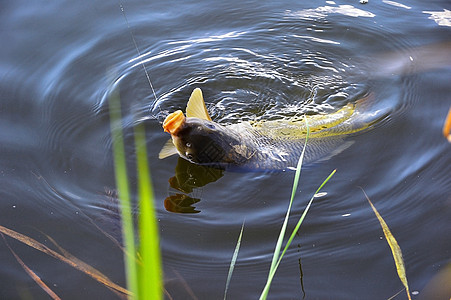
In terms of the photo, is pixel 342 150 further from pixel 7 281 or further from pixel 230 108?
pixel 7 281

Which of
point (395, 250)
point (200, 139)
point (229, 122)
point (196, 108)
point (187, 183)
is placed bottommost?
point (395, 250)

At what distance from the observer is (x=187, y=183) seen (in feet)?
11.7

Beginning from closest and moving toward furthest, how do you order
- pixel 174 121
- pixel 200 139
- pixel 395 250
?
1. pixel 395 250
2. pixel 174 121
3. pixel 200 139

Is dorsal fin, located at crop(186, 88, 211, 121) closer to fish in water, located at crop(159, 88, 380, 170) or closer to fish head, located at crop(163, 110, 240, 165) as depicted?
fish in water, located at crop(159, 88, 380, 170)

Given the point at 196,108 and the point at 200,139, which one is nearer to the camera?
the point at 200,139

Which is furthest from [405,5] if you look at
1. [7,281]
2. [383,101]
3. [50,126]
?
[7,281]

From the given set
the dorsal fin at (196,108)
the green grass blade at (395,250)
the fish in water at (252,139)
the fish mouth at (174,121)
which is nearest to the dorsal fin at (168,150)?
the fish in water at (252,139)

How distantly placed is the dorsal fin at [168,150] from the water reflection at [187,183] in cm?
10

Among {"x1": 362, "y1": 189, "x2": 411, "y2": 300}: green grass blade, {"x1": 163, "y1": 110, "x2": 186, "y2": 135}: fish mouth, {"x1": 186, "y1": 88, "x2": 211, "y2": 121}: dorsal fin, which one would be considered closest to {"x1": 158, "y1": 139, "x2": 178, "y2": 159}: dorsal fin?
{"x1": 186, "y1": 88, "x2": 211, "y2": 121}: dorsal fin

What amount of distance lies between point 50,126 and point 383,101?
8.19ft

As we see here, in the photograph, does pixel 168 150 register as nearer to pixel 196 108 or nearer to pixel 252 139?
pixel 196 108

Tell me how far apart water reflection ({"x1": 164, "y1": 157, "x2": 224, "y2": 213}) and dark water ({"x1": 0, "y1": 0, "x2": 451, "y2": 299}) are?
2 cm

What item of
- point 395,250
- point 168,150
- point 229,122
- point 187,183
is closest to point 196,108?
point 168,150

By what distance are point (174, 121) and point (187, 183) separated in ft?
1.78
